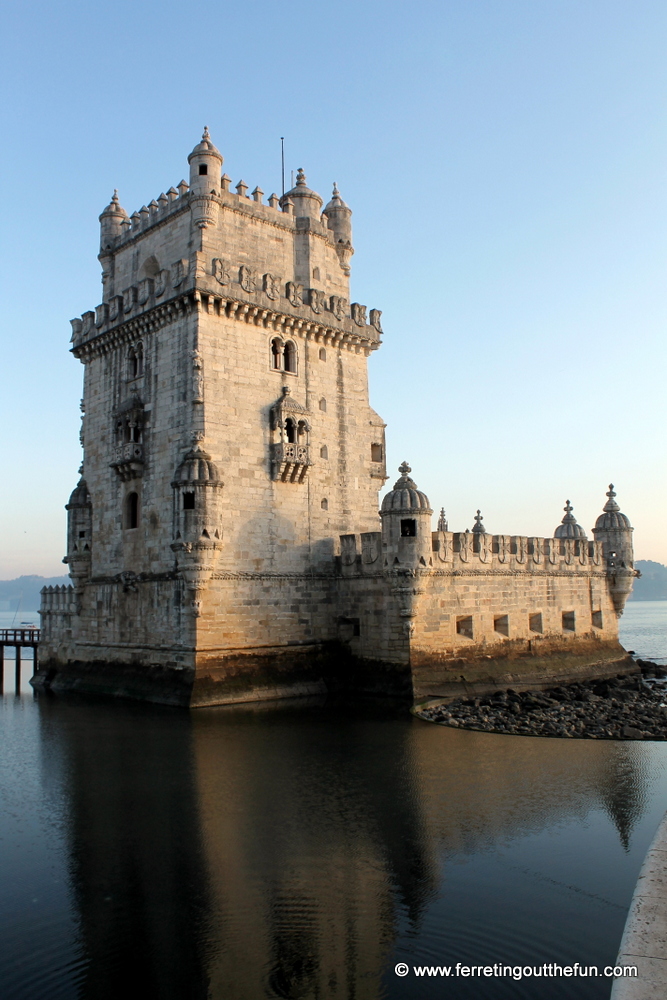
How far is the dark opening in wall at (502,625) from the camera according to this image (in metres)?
30.6

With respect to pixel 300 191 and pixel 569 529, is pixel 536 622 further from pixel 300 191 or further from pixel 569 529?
pixel 300 191

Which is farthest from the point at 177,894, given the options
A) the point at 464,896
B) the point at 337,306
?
the point at 337,306

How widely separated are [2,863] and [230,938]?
198 inches

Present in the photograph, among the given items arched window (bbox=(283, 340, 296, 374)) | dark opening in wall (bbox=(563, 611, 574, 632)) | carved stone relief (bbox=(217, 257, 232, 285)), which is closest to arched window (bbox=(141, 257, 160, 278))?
carved stone relief (bbox=(217, 257, 232, 285))

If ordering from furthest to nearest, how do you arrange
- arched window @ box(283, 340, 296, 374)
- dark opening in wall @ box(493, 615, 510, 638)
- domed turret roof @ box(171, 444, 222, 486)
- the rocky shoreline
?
dark opening in wall @ box(493, 615, 510, 638) → arched window @ box(283, 340, 296, 374) → domed turret roof @ box(171, 444, 222, 486) → the rocky shoreline

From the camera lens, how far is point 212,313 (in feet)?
90.6

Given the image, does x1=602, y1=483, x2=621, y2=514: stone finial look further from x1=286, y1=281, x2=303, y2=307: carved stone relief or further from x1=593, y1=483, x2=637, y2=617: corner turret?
x1=286, y1=281, x2=303, y2=307: carved stone relief

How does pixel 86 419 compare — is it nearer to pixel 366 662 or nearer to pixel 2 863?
pixel 366 662

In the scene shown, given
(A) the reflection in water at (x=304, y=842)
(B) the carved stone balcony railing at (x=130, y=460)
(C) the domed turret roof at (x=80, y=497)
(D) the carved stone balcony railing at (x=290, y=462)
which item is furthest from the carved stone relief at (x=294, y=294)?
(A) the reflection in water at (x=304, y=842)

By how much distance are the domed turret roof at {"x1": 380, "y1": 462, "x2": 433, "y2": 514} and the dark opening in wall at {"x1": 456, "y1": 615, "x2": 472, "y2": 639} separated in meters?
4.56

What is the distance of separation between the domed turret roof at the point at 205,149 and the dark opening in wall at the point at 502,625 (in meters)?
20.0

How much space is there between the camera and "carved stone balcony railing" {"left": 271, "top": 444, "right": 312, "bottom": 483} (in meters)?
28.6

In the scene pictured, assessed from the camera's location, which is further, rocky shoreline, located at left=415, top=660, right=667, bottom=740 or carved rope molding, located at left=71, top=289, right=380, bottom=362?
carved rope molding, located at left=71, top=289, right=380, bottom=362

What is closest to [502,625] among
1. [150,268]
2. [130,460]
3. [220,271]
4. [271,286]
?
[130,460]
